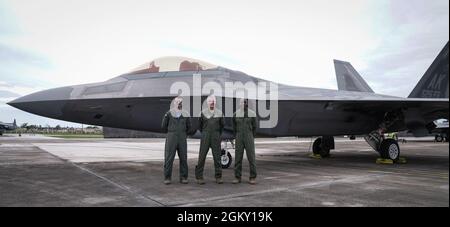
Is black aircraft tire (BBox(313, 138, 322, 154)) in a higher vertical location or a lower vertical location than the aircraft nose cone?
lower

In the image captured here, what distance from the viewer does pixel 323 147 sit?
12906 millimetres

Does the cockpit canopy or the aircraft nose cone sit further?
the cockpit canopy

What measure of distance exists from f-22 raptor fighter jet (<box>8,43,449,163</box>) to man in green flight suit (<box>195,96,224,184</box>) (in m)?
1.50

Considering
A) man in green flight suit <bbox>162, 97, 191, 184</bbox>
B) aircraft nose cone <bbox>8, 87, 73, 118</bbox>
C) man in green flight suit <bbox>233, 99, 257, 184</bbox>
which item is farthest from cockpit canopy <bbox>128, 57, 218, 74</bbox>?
man in green flight suit <bbox>233, 99, 257, 184</bbox>

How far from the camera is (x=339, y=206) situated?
4.08 meters

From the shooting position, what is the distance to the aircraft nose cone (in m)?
7.05

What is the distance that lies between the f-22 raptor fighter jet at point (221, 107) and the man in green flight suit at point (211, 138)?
59.0 inches

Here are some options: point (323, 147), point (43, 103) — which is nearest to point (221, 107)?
point (43, 103)

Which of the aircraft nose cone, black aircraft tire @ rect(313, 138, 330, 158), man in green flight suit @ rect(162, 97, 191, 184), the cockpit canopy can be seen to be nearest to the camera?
man in green flight suit @ rect(162, 97, 191, 184)

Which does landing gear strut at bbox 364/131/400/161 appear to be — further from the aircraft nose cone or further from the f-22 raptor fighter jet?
the aircraft nose cone

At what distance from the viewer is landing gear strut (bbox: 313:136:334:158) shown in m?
12.9

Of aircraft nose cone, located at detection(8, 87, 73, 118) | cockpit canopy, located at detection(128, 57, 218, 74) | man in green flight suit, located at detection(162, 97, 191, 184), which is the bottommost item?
man in green flight suit, located at detection(162, 97, 191, 184)

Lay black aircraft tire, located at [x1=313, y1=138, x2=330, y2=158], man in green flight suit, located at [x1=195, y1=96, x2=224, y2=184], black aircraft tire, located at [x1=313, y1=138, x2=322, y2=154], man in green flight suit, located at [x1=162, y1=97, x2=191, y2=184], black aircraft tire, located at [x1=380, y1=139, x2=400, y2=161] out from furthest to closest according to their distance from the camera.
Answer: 1. black aircraft tire, located at [x1=313, y1=138, x2=322, y2=154]
2. black aircraft tire, located at [x1=313, y1=138, x2=330, y2=158]
3. black aircraft tire, located at [x1=380, y1=139, x2=400, y2=161]
4. man in green flight suit, located at [x1=195, y1=96, x2=224, y2=184]
5. man in green flight suit, located at [x1=162, y1=97, x2=191, y2=184]

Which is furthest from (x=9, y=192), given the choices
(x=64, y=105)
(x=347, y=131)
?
(x=347, y=131)
